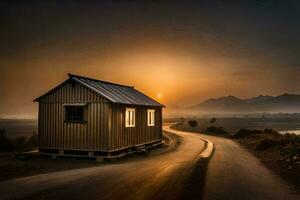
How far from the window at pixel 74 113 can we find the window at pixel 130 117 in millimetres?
3349

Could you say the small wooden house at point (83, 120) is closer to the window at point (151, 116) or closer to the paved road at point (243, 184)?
the window at point (151, 116)

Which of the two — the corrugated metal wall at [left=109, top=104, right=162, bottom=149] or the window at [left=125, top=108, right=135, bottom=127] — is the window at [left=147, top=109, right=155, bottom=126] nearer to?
the corrugated metal wall at [left=109, top=104, right=162, bottom=149]

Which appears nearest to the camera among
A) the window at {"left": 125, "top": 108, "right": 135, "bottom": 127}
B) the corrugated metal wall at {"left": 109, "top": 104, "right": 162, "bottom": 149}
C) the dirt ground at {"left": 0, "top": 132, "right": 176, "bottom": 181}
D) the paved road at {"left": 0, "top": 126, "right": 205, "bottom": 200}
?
the paved road at {"left": 0, "top": 126, "right": 205, "bottom": 200}

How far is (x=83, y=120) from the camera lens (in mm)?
21781

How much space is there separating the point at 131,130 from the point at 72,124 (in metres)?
4.62

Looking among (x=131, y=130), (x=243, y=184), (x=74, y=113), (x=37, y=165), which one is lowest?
(x=37, y=165)

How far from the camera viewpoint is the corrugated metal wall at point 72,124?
21.2m

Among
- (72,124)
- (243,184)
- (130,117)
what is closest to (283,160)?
(243,184)

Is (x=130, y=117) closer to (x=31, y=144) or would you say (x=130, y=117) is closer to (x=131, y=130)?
(x=131, y=130)

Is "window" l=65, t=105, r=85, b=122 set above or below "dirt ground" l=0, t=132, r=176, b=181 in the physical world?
above

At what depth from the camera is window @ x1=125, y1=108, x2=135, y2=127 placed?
932 inches

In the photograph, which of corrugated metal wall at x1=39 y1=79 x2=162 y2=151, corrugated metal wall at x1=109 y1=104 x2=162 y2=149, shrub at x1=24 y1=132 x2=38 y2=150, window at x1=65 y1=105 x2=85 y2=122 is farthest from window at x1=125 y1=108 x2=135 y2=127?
shrub at x1=24 y1=132 x2=38 y2=150

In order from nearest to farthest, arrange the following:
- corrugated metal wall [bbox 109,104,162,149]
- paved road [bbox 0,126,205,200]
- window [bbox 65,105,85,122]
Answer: paved road [bbox 0,126,205,200] → corrugated metal wall [bbox 109,104,162,149] → window [bbox 65,105,85,122]

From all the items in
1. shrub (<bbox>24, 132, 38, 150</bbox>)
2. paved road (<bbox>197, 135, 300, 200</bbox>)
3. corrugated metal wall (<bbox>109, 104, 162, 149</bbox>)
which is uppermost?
corrugated metal wall (<bbox>109, 104, 162, 149</bbox>)
